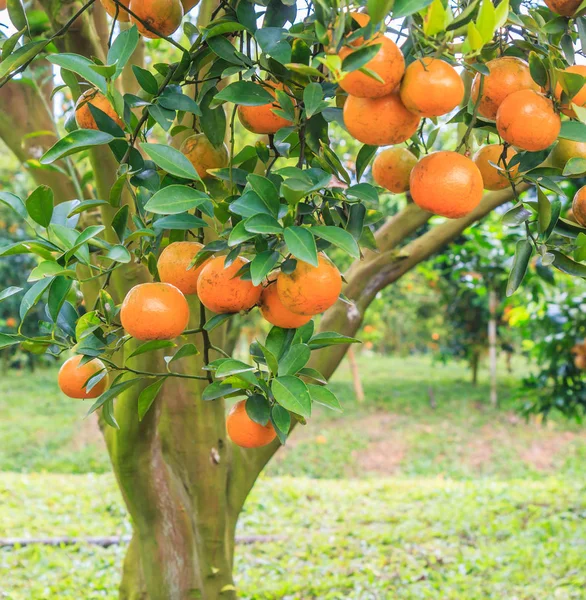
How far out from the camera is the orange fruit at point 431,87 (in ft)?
1.95

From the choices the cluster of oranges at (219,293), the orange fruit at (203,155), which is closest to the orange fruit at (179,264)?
the cluster of oranges at (219,293)

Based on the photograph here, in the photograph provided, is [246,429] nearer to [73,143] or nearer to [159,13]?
[73,143]

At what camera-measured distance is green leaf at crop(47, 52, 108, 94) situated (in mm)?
720

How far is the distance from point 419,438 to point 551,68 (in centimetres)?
604

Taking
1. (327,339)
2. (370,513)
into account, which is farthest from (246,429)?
(370,513)

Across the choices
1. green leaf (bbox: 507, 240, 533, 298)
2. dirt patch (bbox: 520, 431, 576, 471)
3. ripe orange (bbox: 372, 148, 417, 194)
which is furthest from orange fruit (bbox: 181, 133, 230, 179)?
dirt patch (bbox: 520, 431, 576, 471)

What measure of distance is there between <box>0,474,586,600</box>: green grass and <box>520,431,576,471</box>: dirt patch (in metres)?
1.38

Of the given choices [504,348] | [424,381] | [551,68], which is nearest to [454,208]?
[551,68]

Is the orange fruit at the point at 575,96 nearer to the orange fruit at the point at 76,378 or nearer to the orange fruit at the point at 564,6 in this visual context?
the orange fruit at the point at 564,6

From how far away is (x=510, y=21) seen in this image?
2.31ft

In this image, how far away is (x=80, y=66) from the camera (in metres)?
0.73

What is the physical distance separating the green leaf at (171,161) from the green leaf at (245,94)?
9 cm

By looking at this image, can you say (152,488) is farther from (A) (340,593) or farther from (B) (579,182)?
(B) (579,182)

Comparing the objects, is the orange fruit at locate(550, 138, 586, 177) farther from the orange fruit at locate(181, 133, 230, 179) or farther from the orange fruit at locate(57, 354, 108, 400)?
the orange fruit at locate(57, 354, 108, 400)
